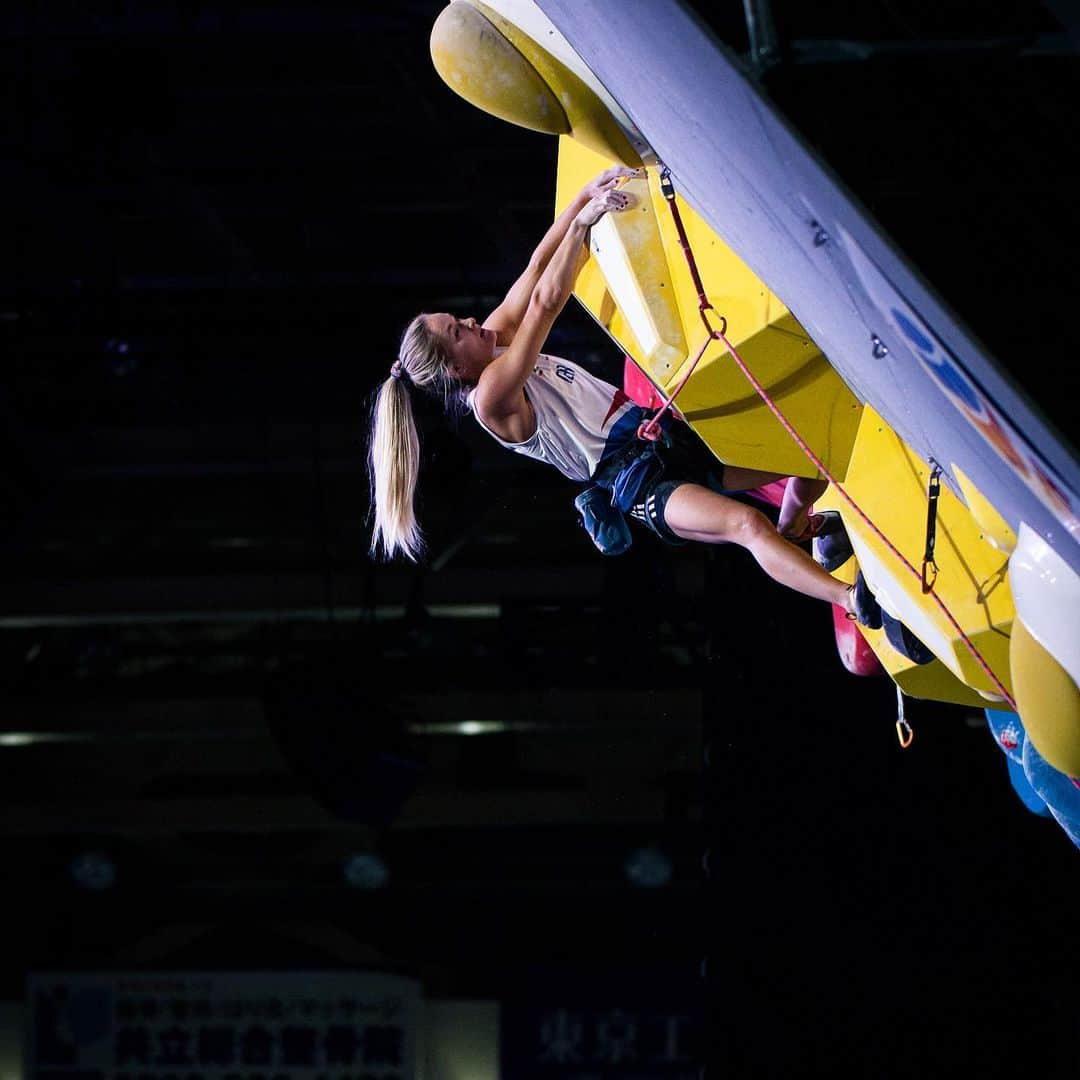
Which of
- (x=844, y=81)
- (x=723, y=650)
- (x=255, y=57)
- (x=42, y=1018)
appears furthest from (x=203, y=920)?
(x=844, y=81)

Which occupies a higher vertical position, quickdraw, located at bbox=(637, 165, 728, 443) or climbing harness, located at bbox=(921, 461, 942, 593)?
quickdraw, located at bbox=(637, 165, 728, 443)

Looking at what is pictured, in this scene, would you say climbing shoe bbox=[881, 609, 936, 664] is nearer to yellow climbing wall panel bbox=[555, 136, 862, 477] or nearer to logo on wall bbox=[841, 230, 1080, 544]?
yellow climbing wall panel bbox=[555, 136, 862, 477]

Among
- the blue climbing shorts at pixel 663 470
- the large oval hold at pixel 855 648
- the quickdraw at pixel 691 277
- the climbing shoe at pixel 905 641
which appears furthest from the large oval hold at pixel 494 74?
the large oval hold at pixel 855 648

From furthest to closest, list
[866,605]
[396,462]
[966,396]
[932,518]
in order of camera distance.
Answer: [396,462] < [866,605] < [932,518] < [966,396]

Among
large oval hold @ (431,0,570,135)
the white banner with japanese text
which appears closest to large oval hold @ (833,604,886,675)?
large oval hold @ (431,0,570,135)

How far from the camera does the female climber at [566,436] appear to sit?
7.81 feet

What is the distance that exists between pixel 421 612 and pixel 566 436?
2423 millimetres

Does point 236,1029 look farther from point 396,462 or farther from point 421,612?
point 396,462

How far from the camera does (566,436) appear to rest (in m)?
2.69

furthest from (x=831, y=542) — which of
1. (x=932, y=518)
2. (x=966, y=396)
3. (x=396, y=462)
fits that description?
(x=966, y=396)

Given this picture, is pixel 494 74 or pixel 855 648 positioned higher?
pixel 494 74

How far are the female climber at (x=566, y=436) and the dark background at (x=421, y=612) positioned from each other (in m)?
0.28

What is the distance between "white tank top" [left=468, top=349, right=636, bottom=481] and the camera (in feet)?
8.77

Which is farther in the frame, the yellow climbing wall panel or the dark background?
the yellow climbing wall panel
